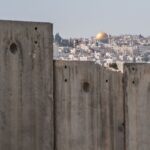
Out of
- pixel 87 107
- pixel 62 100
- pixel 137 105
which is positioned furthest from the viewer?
Answer: pixel 137 105

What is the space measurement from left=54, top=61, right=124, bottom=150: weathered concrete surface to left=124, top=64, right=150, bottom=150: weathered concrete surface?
170 millimetres

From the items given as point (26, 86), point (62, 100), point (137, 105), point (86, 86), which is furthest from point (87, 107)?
point (26, 86)

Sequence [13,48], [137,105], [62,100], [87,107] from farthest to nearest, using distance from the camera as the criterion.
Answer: [137,105], [87,107], [62,100], [13,48]

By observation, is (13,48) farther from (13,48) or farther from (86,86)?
(86,86)

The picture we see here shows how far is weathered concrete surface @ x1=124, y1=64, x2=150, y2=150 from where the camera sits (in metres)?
15.1

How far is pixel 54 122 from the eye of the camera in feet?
46.6

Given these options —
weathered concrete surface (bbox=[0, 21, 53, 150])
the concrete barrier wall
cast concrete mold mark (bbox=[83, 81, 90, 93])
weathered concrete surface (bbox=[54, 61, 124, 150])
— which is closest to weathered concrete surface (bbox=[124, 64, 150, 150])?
the concrete barrier wall

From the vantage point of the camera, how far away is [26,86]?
1376cm

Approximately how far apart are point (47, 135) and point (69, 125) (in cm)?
63

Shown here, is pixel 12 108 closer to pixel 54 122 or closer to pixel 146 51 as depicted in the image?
pixel 54 122

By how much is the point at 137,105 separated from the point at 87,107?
128 cm

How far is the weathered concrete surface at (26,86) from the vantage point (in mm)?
13547

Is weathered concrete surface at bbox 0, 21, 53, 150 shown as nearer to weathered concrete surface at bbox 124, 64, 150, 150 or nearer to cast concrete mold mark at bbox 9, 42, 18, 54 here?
cast concrete mold mark at bbox 9, 42, 18, 54

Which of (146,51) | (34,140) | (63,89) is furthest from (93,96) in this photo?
(146,51)
